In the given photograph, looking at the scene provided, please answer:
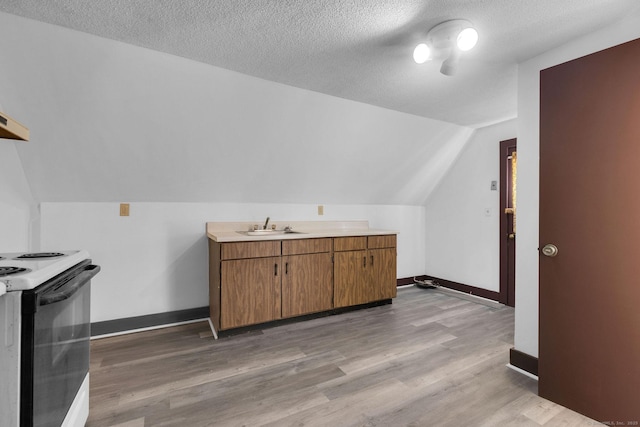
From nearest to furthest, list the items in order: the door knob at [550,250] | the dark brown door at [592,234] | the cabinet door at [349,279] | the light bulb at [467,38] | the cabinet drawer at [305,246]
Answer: the dark brown door at [592,234], the light bulb at [467,38], the door knob at [550,250], the cabinet drawer at [305,246], the cabinet door at [349,279]

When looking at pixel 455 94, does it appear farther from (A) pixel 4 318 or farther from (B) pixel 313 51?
(A) pixel 4 318

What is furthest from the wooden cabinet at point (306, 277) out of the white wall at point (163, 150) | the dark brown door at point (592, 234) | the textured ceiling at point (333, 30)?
the dark brown door at point (592, 234)

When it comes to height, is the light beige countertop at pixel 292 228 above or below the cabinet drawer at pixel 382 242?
above

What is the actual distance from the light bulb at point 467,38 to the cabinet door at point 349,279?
2085mm

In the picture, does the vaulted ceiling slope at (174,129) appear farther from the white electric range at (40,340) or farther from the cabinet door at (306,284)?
the white electric range at (40,340)

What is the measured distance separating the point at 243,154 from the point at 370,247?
1.67 meters

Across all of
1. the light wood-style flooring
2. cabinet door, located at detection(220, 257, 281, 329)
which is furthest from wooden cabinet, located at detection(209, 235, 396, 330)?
the light wood-style flooring

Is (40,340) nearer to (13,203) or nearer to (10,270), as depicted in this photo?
(10,270)

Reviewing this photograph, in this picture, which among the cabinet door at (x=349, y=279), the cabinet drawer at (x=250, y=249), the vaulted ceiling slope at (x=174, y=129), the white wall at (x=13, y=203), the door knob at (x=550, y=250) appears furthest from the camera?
the cabinet door at (x=349, y=279)

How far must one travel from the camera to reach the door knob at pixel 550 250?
179 cm

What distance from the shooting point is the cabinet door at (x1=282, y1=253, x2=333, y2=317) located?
2865mm

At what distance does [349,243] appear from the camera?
10.6 feet

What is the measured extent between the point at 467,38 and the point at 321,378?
221cm

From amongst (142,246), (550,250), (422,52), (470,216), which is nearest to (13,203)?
(142,246)
